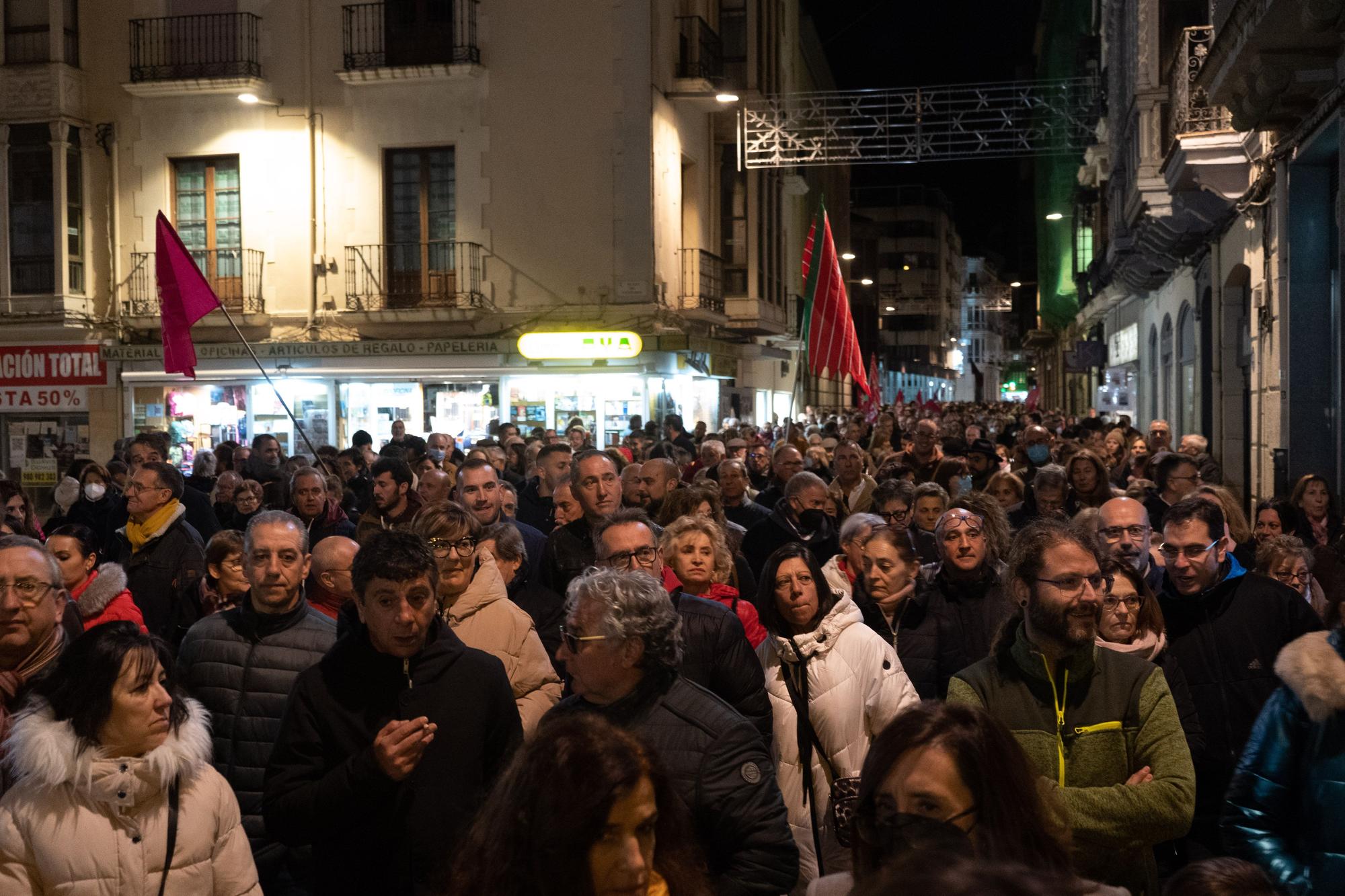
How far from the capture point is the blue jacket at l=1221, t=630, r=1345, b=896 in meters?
3.23

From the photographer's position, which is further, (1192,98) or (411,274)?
(411,274)

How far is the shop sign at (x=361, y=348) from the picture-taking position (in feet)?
81.2

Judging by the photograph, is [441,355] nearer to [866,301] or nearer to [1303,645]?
[1303,645]

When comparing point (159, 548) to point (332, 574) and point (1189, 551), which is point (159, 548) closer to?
point (332, 574)

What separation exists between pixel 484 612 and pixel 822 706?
145 cm

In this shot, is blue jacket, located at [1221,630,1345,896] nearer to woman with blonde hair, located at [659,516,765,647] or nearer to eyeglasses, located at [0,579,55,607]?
woman with blonde hair, located at [659,516,765,647]

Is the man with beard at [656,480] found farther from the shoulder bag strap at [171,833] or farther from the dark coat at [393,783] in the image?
the shoulder bag strap at [171,833]

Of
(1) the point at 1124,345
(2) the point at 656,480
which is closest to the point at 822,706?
(2) the point at 656,480

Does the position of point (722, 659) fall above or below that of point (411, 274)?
below

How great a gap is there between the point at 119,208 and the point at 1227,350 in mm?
19759

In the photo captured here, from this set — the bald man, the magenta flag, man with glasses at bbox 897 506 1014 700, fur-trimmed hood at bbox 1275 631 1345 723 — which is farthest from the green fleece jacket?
the magenta flag

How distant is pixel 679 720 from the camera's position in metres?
3.68

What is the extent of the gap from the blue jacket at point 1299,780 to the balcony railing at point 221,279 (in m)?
24.5

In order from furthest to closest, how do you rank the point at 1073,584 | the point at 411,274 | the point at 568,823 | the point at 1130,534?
the point at 411,274 < the point at 1130,534 < the point at 1073,584 < the point at 568,823
